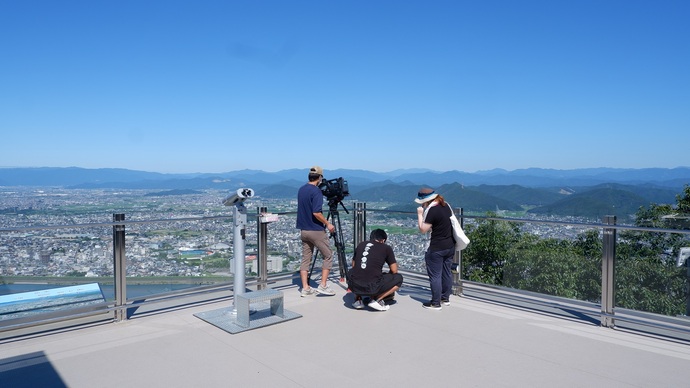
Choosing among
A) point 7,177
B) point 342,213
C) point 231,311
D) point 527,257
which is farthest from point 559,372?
point 7,177

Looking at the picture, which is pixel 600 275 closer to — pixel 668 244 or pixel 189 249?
pixel 668 244

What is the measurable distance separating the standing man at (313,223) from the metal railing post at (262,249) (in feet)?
1.55

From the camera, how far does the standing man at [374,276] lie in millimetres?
5027

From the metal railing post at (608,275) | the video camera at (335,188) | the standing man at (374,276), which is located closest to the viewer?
the metal railing post at (608,275)

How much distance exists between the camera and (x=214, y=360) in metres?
3.62

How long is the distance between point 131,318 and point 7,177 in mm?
56018

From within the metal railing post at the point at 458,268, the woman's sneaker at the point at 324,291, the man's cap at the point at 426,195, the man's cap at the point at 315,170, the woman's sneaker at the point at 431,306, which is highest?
the man's cap at the point at 315,170

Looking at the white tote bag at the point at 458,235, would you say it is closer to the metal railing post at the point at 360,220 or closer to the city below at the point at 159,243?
the city below at the point at 159,243

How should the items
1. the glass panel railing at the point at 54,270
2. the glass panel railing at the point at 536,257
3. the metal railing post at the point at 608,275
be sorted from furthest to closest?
the glass panel railing at the point at 536,257
the metal railing post at the point at 608,275
the glass panel railing at the point at 54,270

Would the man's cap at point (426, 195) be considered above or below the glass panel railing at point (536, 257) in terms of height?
above

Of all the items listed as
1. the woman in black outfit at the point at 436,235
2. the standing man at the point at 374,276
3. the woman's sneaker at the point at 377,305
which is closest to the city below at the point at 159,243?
the woman in black outfit at the point at 436,235

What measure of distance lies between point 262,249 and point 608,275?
4003mm

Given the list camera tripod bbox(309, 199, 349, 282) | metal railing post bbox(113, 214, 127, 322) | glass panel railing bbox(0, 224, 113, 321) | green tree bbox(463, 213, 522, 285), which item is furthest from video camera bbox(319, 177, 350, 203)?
glass panel railing bbox(0, 224, 113, 321)

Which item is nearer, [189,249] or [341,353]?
[341,353]
